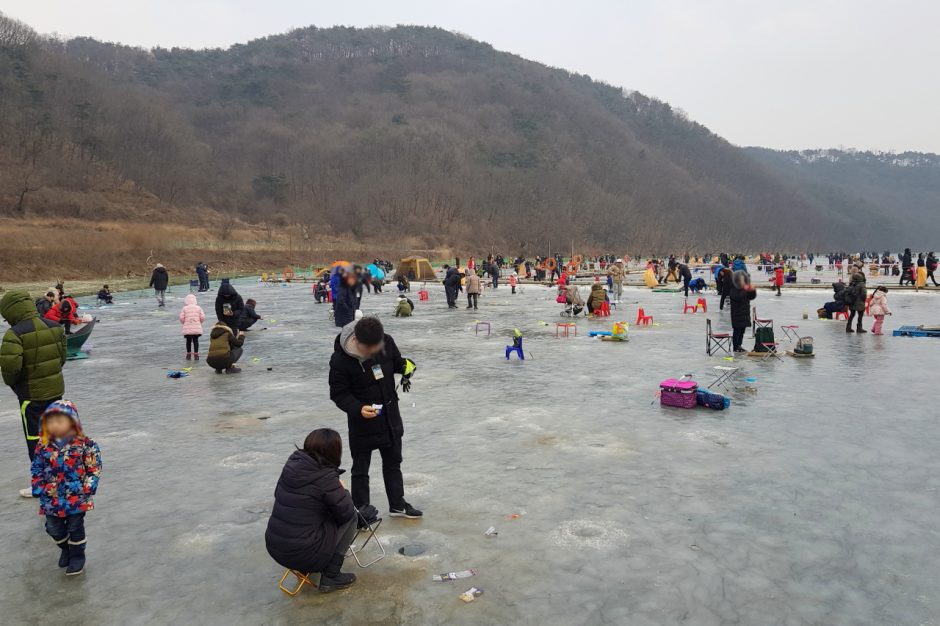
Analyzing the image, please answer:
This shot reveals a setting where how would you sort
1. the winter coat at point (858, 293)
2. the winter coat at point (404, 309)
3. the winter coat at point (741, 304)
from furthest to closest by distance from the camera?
1. the winter coat at point (404, 309)
2. the winter coat at point (858, 293)
3. the winter coat at point (741, 304)

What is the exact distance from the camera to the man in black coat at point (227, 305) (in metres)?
14.2

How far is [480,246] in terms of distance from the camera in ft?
340

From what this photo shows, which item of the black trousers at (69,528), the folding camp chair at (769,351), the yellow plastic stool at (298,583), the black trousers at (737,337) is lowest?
the yellow plastic stool at (298,583)

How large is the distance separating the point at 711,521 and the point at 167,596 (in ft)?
14.7

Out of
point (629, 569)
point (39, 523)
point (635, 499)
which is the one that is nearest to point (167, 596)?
point (39, 523)

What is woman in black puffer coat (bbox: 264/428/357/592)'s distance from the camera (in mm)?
4492

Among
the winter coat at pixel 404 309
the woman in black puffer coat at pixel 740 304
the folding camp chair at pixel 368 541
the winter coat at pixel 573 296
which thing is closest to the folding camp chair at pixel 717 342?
the woman in black puffer coat at pixel 740 304

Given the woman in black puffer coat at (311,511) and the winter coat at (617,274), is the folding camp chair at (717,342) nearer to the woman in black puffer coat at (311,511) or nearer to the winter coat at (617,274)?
the woman in black puffer coat at (311,511)

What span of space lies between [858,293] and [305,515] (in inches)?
670

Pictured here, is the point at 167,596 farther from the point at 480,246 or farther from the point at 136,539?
the point at 480,246

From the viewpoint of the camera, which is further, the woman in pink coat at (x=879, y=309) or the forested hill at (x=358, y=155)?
the forested hill at (x=358, y=155)

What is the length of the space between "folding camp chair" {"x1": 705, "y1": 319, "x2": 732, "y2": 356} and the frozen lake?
1116 mm

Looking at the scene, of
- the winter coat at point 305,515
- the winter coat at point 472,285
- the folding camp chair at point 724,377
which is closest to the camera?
the winter coat at point 305,515

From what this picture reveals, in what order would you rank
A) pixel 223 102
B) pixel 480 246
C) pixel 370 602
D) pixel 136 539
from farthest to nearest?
pixel 223 102 < pixel 480 246 < pixel 136 539 < pixel 370 602
